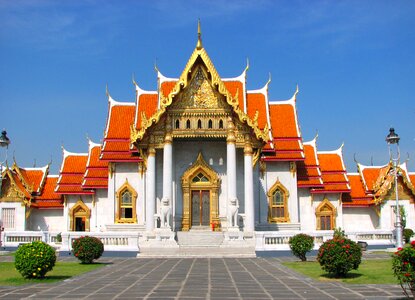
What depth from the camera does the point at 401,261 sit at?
10.7m

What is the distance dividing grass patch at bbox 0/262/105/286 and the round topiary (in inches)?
9.6

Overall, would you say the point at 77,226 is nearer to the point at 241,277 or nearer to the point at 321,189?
the point at 321,189

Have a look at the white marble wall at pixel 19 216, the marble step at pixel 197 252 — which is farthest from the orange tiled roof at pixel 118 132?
the marble step at pixel 197 252

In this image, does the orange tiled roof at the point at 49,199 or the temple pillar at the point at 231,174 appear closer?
the temple pillar at the point at 231,174

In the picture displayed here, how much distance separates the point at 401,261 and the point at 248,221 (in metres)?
17.4

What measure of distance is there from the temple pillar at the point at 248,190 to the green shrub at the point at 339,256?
40.4ft

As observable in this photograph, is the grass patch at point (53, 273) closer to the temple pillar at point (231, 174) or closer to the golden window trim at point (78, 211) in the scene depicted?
the temple pillar at point (231, 174)

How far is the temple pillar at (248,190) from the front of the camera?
28.0 metres

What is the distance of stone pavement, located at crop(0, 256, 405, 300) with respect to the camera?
12203 millimetres

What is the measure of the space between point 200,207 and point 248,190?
342 centimetres

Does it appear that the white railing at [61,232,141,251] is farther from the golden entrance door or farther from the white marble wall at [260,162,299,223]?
the white marble wall at [260,162,299,223]

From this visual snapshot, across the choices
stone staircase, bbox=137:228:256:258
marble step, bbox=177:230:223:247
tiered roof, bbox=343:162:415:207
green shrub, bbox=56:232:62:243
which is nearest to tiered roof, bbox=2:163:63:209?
green shrub, bbox=56:232:62:243

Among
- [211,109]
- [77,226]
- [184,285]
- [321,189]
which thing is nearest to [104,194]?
[77,226]

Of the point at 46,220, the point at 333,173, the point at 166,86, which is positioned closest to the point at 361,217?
the point at 333,173
